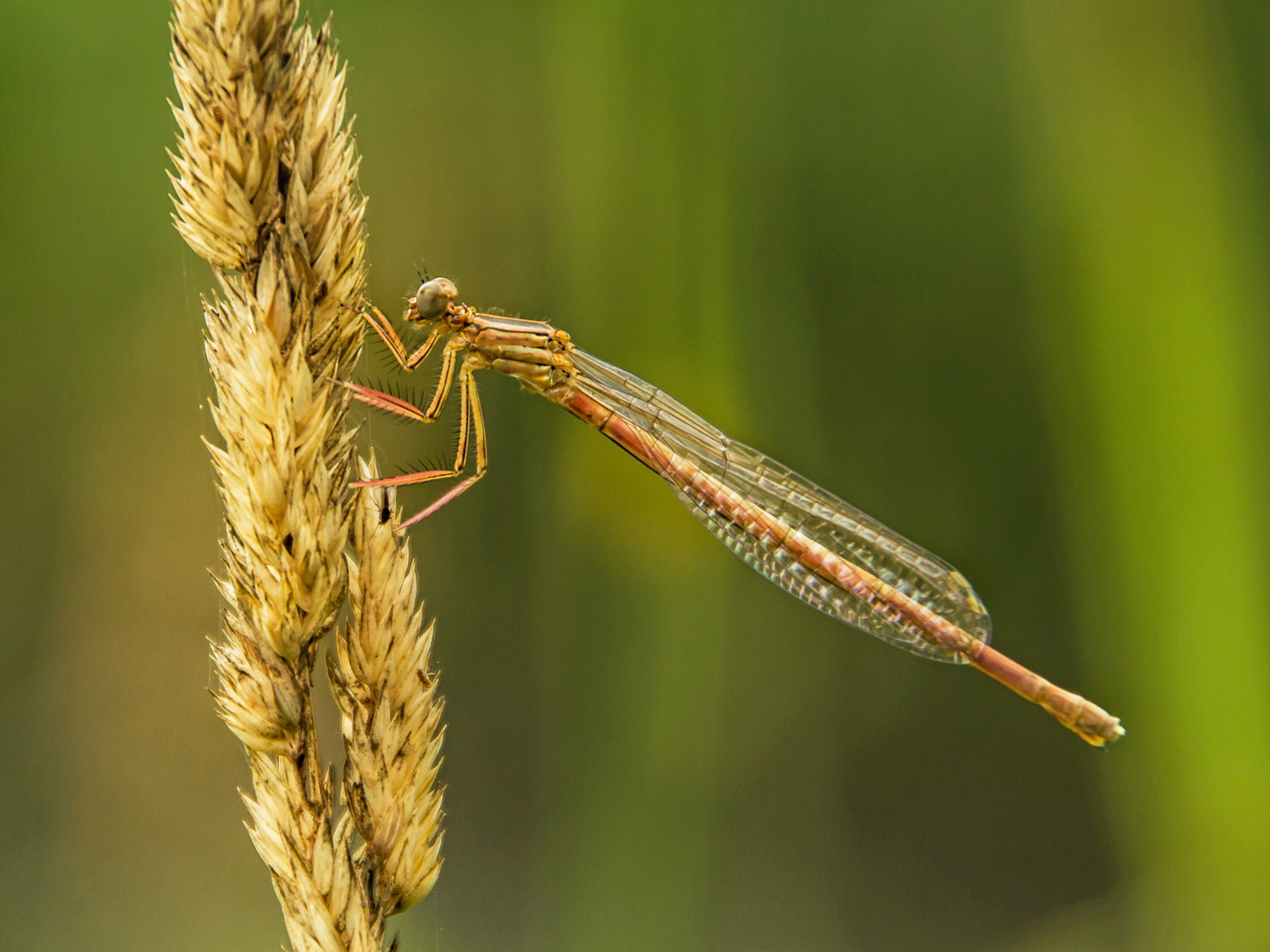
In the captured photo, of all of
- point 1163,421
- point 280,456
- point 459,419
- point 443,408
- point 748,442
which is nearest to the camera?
point 280,456

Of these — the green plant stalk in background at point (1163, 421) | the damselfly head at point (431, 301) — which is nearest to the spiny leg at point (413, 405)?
the damselfly head at point (431, 301)

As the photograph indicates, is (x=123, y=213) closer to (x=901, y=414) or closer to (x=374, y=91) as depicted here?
(x=374, y=91)

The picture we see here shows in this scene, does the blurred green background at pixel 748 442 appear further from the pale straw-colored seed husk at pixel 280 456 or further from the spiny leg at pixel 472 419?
the pale straw-colored seed husk at pixel 280 456

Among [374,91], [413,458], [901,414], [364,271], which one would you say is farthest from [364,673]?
[901,414]

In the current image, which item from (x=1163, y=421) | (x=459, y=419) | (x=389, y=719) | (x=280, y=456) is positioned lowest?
(x=389, y=719)

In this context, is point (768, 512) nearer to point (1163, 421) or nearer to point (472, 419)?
point (472, 419)

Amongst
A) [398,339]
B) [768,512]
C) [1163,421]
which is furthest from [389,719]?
[1163,421]
